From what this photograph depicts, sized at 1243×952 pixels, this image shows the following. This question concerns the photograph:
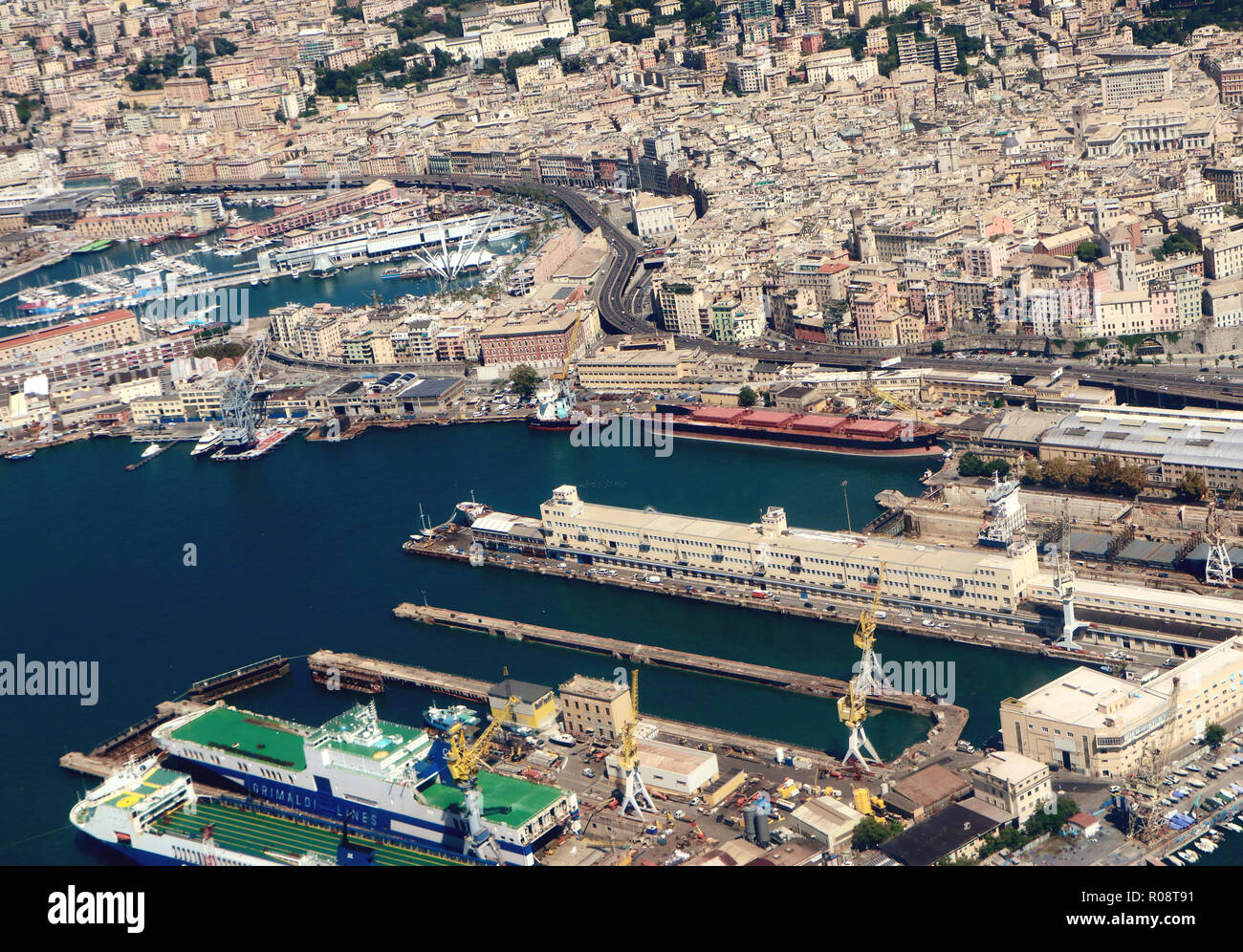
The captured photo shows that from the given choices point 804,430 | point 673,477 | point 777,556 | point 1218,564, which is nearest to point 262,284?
point 673,477

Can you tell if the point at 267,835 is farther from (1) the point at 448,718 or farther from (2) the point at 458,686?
(2) the point at 458,686

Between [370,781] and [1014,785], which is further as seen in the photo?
[370,781]

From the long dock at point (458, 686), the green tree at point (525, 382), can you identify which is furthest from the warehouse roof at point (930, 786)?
the green tree at point (525, 382)

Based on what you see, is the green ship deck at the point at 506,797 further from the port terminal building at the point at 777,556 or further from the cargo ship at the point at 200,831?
the port terminal building at the point at 777,556

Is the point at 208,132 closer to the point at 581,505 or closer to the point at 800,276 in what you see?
the point at 800,276

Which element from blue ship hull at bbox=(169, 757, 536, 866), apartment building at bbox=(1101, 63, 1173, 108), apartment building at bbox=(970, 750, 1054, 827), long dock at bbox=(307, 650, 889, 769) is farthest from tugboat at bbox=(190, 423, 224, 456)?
apartment building at bbox=(1101, 63, 1173, 108)
